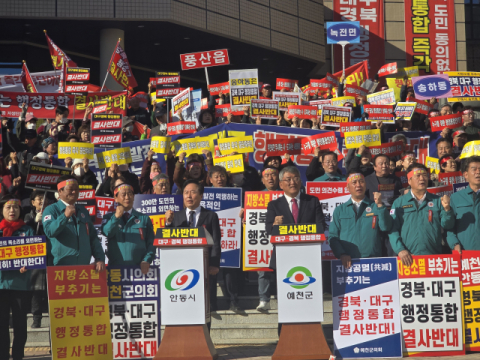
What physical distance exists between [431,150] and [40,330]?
8871 mm

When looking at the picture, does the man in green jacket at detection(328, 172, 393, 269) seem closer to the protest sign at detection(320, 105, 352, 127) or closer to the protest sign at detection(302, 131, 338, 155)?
the protest sign at detection(302, 131, 338, 155)

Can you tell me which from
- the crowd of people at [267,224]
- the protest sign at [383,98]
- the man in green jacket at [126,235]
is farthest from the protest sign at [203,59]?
the man in green jacket at [126,235]

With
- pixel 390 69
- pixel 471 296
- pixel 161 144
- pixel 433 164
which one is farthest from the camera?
pixel 390 69

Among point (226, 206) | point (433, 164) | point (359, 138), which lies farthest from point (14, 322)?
point (433, 164)

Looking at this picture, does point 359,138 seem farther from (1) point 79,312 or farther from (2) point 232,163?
(1) point 79,312

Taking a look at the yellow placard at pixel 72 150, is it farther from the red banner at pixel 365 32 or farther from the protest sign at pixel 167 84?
the red banner at pixel 365 32

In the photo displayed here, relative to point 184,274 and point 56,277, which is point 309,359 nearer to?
point 184,274

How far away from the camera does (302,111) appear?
1353 centimetres

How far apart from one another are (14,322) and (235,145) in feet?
17.7

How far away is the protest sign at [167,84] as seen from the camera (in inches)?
603

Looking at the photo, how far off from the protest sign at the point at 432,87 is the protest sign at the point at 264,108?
3.88 m

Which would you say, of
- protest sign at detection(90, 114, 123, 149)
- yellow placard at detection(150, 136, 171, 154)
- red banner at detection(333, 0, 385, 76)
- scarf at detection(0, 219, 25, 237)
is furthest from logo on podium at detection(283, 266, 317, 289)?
red banner at detection(333, 0, 385, 76)

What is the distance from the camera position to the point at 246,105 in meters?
13.9

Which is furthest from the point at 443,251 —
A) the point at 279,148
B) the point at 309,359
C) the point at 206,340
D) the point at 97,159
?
the point at 97,159
